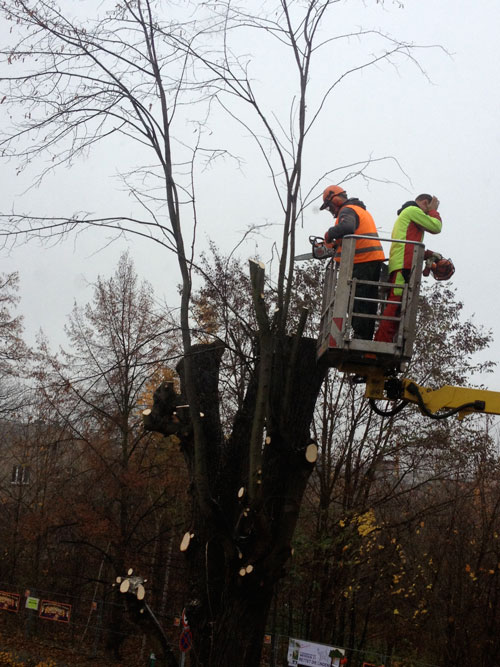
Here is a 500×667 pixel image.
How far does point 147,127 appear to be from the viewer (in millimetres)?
5777

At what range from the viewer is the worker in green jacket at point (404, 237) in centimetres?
588

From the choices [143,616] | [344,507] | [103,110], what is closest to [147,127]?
[103,110]

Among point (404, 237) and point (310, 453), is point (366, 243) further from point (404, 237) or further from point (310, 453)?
point (310, 453)

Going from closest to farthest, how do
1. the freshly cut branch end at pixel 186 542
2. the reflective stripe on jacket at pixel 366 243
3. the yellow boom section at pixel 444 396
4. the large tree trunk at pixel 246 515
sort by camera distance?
the large tree trunk at pixel 246 515, the reflective stripe on jacket at pixel 366 243, the freshly cut branch end at pixel 186 542, the yellow boom section at pixel 444 396

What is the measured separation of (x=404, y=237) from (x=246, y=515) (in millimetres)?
2621

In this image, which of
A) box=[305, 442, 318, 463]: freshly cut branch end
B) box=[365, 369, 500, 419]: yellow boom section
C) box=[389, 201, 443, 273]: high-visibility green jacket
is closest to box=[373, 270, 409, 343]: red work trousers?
box=[389, 201, 443, 273]: high-visibility green jacket

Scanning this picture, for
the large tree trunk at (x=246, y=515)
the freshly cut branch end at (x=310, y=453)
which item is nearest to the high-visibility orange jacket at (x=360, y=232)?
the large tree trunk at (x=246, y=515)

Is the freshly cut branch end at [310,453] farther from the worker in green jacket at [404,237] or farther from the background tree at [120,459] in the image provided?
the background tree at [120,459]

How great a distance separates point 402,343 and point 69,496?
716 inches

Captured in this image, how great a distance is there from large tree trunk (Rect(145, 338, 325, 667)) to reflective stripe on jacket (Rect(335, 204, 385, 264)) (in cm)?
83

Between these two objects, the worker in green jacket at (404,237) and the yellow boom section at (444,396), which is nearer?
the worker in green jacket at (404,237)

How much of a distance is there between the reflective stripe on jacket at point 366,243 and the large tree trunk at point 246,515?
0.83 metres

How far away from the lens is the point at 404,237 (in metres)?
6.12


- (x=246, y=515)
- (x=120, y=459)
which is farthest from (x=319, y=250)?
(x=120, y=459)
